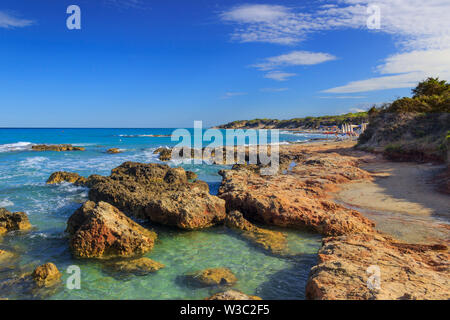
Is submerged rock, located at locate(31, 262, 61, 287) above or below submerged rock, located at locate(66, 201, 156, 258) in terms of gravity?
below

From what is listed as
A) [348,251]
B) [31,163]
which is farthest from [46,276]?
[31,163]

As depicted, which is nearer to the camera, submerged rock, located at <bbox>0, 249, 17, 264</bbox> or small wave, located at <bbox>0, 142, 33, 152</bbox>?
submerged rock, located at <bbox>0, 249, 17, 264</bbox>

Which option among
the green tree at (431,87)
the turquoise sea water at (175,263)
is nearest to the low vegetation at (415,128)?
the green tree at (431,87)

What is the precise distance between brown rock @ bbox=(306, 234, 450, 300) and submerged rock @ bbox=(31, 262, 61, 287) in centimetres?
471

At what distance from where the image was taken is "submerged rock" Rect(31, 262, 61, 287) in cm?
516

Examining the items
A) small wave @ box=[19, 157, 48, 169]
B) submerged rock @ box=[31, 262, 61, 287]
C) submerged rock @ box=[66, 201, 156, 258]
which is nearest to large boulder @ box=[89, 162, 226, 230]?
submerged rock @ box=[66, 201, 156, 258]

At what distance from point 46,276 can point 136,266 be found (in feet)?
5.39

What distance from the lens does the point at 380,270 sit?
443 centimetres

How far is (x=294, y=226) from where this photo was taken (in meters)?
7.72

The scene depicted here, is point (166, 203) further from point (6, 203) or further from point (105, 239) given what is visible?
point (6, 203)

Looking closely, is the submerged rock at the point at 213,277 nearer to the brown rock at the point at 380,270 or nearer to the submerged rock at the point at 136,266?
the submerged rock at the point at 136,266

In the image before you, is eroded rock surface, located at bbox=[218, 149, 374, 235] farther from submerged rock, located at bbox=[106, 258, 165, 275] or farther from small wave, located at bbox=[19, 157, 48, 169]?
small wave, located at bbox=[19, 157, 48, 169]

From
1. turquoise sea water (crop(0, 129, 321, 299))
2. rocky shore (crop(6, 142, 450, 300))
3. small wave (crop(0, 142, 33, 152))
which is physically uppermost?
small wave (crop(0, 142, 33, 152))

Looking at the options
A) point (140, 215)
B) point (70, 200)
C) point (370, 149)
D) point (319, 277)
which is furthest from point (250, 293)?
point (370, 149)
